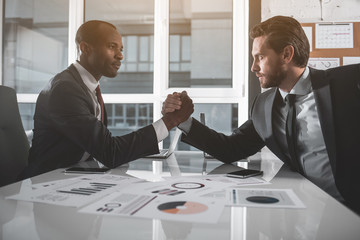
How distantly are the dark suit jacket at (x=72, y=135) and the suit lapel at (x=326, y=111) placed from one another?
2.19 feet

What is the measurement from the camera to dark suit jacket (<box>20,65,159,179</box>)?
4.07ft

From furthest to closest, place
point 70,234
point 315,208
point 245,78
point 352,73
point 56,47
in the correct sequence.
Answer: point 56,47 < point 245,78 < point 352,73 < point 315,208 < point 70,234

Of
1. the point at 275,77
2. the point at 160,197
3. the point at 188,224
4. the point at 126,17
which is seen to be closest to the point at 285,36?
the point at 275,77

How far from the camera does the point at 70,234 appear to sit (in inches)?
20.2

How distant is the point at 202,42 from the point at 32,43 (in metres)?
1.64

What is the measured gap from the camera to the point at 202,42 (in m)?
2.82

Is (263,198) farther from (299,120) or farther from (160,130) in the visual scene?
(299,120)

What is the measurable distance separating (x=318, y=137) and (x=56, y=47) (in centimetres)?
262

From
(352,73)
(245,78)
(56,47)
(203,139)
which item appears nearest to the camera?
(352,73)

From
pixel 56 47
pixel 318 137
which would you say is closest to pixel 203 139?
pixel 318 137

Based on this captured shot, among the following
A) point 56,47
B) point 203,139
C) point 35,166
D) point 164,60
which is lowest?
point 35,166

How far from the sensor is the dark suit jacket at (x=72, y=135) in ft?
4.07

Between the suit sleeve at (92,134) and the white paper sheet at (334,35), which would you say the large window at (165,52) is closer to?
the white paper sheet at (334,35)

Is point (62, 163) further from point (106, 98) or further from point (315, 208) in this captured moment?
point (106, 98)
